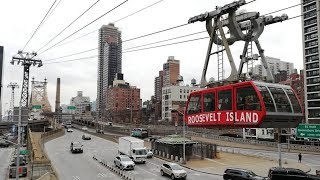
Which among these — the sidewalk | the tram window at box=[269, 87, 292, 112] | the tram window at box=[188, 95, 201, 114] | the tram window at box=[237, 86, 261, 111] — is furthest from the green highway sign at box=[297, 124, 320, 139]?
the tram window at box=[237, 86, 261, 111]

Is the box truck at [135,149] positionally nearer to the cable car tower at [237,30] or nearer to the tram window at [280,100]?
the cable car tower at [237,30]

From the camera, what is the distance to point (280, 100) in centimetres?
1792

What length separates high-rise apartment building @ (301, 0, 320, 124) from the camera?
309 feet

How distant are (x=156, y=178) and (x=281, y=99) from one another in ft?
76.3

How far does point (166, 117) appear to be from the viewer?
167875 millimetres

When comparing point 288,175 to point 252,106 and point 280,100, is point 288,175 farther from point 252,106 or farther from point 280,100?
point 252,106

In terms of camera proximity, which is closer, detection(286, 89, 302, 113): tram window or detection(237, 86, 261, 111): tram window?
detection(237, 86, 261, 111): tram window

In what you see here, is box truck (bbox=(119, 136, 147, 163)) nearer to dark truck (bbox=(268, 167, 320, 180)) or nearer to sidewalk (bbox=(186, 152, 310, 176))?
sidewalk (bbox=(186, 152, 310, 176))

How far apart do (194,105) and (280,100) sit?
616 cm

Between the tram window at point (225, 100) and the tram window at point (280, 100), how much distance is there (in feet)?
7.57

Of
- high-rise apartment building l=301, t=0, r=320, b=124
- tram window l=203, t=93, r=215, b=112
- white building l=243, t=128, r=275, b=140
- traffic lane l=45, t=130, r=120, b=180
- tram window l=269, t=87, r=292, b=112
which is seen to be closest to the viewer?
tram window l=269, t=87, r=292, b=112

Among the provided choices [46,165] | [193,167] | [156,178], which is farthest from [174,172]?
[46,165]

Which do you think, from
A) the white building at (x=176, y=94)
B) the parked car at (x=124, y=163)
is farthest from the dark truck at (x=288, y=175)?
the white building at (x=176, y=94)

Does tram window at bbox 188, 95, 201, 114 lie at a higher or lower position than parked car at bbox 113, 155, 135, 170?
higher
